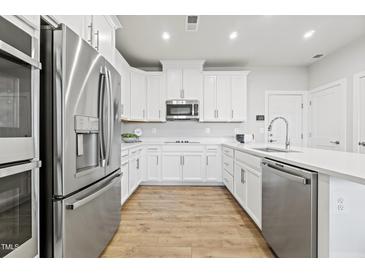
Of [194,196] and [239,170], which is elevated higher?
[239,170]

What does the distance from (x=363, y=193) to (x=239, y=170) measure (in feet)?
6.52

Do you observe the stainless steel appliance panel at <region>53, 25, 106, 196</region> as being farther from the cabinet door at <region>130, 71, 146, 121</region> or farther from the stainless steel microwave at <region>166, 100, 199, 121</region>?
the stainless steel microwave at <region>166, 100, 199, 121</region>

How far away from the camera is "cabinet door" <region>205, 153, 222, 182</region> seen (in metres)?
4.51

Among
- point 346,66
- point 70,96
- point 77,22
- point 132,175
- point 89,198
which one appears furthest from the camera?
→ point 346,66

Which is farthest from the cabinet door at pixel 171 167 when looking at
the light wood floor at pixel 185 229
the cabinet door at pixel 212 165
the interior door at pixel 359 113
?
the interior door at pixel 359 113

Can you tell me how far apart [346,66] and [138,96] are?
3920mm

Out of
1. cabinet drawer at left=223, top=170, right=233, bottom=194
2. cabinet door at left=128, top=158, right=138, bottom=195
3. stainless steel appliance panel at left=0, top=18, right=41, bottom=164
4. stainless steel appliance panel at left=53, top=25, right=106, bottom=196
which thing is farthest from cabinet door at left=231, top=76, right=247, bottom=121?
stainless steel appliance panel at left=0, top=18, right=41, bottom=164

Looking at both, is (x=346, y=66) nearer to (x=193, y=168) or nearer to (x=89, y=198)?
(x=193, y=168)

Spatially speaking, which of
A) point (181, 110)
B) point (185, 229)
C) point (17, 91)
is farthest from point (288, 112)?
point (17, 91)

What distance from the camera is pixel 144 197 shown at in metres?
3.67

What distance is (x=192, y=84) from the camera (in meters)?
4.74
